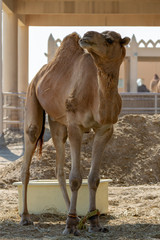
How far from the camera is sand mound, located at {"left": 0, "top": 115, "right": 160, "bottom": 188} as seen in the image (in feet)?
29.6

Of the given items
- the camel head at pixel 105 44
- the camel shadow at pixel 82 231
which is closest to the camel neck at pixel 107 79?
the camel head at pixel 105 44

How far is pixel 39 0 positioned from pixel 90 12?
1.96 metres

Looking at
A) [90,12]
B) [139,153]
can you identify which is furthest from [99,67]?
[90,12]

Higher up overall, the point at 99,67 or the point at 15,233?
the point at 99,67

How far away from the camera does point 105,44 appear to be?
4.66m

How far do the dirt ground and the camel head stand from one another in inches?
66.2

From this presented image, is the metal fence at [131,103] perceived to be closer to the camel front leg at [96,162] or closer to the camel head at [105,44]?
the camel front leg at [96,162]

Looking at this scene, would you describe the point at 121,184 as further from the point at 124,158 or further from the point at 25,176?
the point at 25,176

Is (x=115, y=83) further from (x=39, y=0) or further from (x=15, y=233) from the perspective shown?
(x=39, y=0)

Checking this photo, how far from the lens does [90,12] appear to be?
63.3 ft

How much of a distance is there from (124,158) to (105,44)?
516 cm

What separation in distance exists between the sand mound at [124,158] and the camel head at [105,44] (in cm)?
443

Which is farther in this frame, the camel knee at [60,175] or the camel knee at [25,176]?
the camel knee at [60,175]

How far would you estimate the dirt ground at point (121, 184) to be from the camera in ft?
17.0
